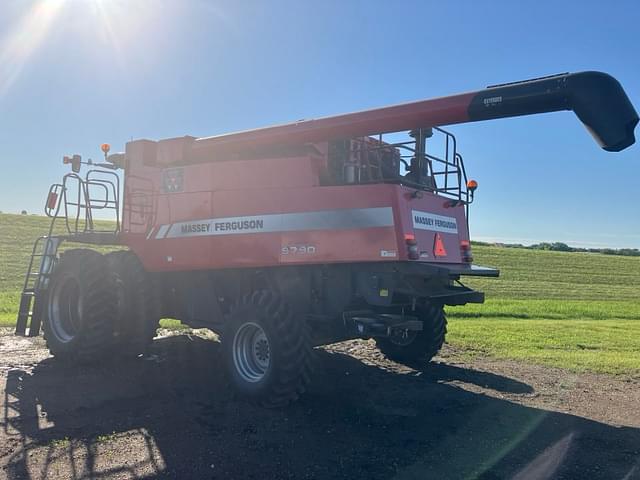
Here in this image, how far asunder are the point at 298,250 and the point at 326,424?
1.96 metres

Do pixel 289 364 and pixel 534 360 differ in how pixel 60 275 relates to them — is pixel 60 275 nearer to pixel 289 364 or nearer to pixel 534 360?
pixel 289 364

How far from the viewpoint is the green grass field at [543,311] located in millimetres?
10305

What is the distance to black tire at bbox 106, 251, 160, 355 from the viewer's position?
27.5ft

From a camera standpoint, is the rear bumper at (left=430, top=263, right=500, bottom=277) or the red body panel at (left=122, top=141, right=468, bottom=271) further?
the rear bumper at (left=430, top=263, right=500, bottom=277)

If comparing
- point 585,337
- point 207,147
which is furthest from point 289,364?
point 585,337

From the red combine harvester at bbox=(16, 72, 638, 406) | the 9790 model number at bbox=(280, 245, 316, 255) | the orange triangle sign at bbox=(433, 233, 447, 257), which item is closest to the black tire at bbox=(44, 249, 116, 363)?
the red combine harvester at bbox=(16, 72, 638, 406)

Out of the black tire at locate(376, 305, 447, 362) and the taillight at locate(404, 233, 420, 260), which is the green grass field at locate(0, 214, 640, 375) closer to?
the black tire at locate(376, 305, 447, 362)

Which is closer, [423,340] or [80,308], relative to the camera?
[80,308]

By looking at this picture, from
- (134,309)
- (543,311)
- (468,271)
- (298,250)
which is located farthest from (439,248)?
(543,311)

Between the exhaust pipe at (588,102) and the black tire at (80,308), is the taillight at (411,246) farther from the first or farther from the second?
the black tire at (80,308)

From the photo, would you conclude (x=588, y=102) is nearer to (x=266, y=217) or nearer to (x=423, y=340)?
(x=266, y=217)

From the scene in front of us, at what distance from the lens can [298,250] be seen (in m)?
6.59

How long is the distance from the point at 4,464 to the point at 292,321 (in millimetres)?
3039

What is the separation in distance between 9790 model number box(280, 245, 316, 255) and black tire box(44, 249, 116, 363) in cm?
308
